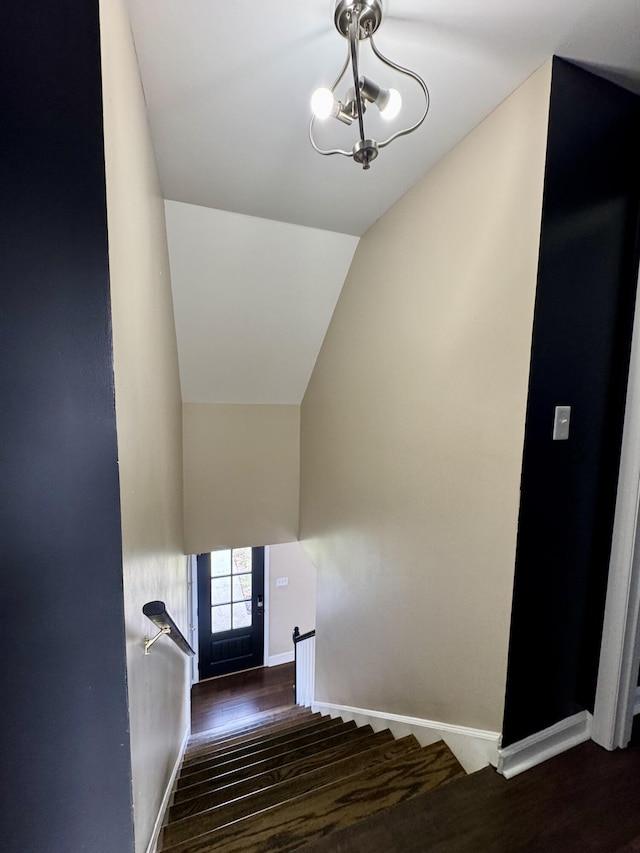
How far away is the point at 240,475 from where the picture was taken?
11.5ft

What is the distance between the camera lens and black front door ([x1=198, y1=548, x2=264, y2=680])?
16.0ft

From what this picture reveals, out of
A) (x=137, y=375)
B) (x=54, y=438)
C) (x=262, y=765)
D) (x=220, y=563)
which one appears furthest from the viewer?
(x=220, y=563)

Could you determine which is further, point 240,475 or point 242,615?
point 242,615

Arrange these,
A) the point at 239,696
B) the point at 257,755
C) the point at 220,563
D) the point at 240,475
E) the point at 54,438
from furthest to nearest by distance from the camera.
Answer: the point at 220,563, the point at 239,696, the point at 240,475, the point at 257,755, the point at 54,438

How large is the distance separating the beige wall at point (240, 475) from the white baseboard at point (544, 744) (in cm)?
261

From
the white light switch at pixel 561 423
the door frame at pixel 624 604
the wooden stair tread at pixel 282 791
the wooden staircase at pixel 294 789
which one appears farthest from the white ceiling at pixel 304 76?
the wooden stair tread at pixel 282 791

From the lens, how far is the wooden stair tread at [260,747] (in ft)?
6.72

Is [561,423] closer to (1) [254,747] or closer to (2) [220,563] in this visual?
(1) [254,747]

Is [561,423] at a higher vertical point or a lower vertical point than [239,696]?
higher

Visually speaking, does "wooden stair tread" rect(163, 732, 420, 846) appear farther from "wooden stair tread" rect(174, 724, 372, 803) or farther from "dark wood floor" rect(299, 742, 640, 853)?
"dark wood floor" rect(299, 742, 640, 853)

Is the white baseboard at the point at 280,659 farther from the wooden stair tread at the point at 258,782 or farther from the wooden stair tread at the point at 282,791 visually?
the wooden stair tread at the point at 282,791

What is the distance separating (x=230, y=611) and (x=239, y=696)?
37.6 inches

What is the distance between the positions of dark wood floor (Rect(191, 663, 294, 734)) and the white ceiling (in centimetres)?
497

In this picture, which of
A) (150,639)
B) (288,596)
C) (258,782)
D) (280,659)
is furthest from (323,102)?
(280,659)
